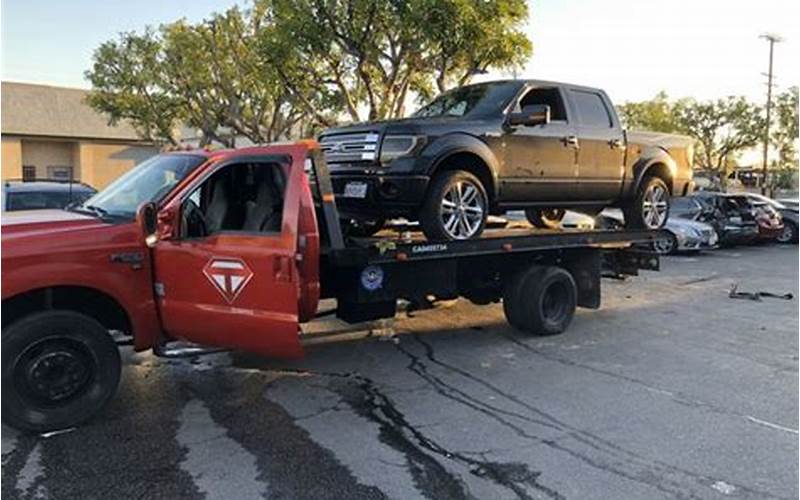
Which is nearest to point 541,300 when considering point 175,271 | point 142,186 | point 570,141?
point 570,141

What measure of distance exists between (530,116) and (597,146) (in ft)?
5.27

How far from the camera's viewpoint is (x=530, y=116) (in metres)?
7.50

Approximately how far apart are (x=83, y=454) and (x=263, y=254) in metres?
1.78

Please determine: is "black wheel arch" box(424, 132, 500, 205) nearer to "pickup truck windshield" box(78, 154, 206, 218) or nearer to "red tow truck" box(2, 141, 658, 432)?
"red tow truck" box(2, 141, 658, 432)

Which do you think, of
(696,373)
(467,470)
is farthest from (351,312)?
(696,373)

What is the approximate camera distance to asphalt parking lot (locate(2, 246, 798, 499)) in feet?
14.1

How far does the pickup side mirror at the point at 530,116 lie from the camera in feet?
24.6

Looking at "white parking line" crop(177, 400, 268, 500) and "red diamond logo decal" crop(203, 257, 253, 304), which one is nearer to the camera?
"white parking line" crop(177, 400, 268, 500)

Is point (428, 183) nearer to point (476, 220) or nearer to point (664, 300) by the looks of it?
point (476, 220)

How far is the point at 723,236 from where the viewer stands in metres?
20.3

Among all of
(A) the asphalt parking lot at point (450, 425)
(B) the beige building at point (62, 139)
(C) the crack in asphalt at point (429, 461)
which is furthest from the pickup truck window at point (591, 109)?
(B) the beige building at point (62, 139)

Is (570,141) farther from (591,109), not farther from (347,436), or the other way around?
(347,436)

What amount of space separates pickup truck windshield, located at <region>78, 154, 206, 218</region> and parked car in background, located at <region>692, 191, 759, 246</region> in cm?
1695

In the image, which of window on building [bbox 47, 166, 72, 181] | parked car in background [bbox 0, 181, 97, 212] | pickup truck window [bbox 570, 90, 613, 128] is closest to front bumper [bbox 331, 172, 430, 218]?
pickup truck window [bbox 570, 90, 613, 128]
